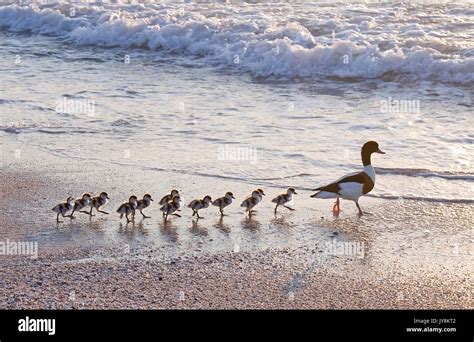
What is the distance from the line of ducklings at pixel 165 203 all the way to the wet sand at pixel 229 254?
131 mm

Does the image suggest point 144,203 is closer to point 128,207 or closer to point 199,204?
point 128,207

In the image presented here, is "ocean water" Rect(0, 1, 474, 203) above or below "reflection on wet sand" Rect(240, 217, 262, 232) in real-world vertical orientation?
above

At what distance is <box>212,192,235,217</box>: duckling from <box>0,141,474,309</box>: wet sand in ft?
0.42

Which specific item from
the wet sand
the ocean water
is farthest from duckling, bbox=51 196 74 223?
the ocean water

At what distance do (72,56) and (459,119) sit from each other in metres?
10.5

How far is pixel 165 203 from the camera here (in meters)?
9.76

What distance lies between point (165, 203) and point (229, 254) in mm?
1386

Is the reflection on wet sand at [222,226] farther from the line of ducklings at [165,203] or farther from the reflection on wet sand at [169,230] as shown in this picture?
the reflection on wet sand at [169,230]

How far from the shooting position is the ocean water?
1195 cm

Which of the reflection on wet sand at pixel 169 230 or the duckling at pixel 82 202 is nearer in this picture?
the reflection on wet sand at pixel 169 230

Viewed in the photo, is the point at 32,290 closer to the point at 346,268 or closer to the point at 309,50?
the point at 346,268

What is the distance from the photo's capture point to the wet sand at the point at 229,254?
24.8 feet

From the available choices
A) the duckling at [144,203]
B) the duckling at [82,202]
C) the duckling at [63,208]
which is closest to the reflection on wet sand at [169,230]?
the duckling at [144,203]

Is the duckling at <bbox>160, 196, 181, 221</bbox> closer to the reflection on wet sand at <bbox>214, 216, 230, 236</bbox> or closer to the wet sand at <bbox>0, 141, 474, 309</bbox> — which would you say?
the wet sand at <bbox>0, 141, 474, 309</bbox>
